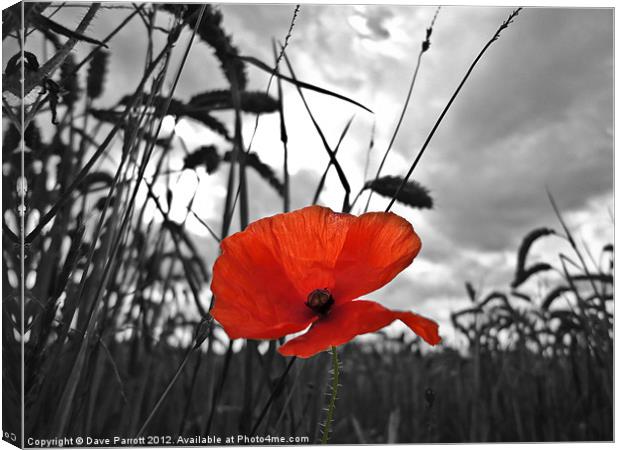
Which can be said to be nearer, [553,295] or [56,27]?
[56,27]

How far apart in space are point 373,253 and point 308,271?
0.08 meters

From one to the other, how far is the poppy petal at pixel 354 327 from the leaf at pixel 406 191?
53 centimetres

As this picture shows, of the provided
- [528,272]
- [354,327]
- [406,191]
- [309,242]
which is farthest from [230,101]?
[528,272]

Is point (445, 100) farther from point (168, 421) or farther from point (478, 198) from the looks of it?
point (168, 421)

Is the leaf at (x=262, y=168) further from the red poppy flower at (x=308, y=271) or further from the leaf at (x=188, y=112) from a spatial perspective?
the red poppy flower at (x=308, y=271)

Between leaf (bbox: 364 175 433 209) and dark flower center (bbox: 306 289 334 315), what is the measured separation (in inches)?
18.9

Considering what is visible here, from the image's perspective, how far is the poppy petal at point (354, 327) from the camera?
516mm

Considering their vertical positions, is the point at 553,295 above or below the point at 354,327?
above

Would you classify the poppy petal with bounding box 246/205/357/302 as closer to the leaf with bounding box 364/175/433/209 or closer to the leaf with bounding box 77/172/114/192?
the leaf with bounding box 364/175/433/209

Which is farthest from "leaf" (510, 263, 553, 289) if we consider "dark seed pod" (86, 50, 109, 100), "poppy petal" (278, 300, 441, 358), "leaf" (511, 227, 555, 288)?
"poppy petal" (278, 300, 441, 358)

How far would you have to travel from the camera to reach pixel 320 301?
0.64 m

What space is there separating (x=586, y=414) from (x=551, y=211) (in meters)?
0.70

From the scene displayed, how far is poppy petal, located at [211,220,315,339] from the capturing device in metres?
0.57

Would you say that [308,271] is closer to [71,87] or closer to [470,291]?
[71,87]
